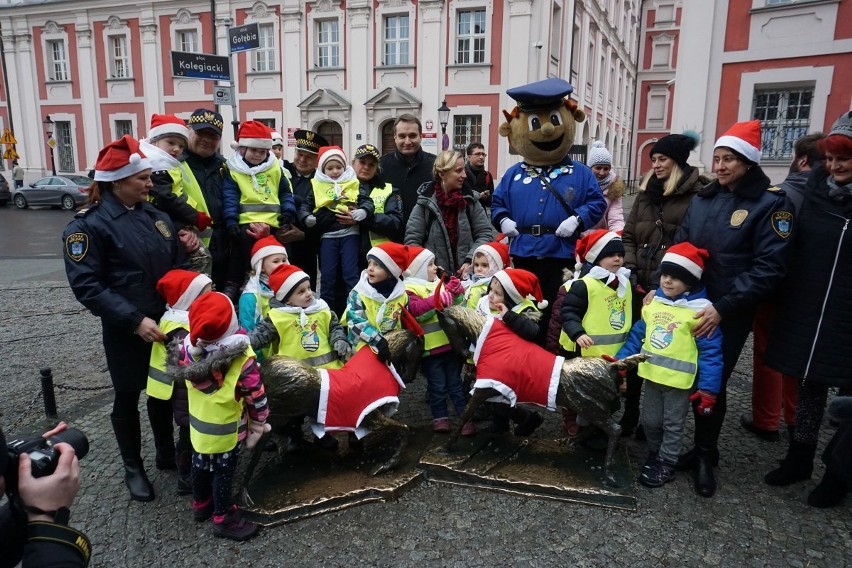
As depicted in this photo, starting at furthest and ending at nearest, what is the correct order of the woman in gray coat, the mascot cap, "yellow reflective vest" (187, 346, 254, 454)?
the woman in gray coat < the mascot cap < "yellow reflective vest" (187, 346, 254, 454)

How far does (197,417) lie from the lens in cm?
267

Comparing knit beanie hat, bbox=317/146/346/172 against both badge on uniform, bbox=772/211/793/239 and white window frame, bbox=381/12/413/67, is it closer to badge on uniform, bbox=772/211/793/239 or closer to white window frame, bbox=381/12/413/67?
badge on uniform, bbox=772/211/793/239

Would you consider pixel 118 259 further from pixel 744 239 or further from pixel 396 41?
pixel 396 41

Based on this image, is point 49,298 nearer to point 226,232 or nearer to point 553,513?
point 226,232

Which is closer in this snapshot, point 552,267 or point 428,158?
point 552,267

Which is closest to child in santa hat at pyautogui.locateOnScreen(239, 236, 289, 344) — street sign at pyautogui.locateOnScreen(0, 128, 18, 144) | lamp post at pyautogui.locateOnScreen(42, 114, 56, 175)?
lamp post at pyautogui.locateOnScreen(42, 114, 56, 175)

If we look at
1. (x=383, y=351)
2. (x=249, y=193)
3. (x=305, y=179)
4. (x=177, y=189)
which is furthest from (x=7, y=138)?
(x=383, y=351)

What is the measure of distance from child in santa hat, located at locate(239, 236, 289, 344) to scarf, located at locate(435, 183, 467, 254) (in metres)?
1.36

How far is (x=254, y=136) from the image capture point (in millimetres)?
4113

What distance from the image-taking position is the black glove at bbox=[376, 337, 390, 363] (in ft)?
10.6

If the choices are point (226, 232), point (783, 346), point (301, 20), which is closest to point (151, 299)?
point (226, 232)

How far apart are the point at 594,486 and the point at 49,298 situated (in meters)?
8.07

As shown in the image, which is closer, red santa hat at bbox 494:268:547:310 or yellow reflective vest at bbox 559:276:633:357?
red santa hat at bbox 494:268:547:310

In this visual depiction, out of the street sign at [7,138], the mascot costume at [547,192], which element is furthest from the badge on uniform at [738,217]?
the street sign at [7,138]
